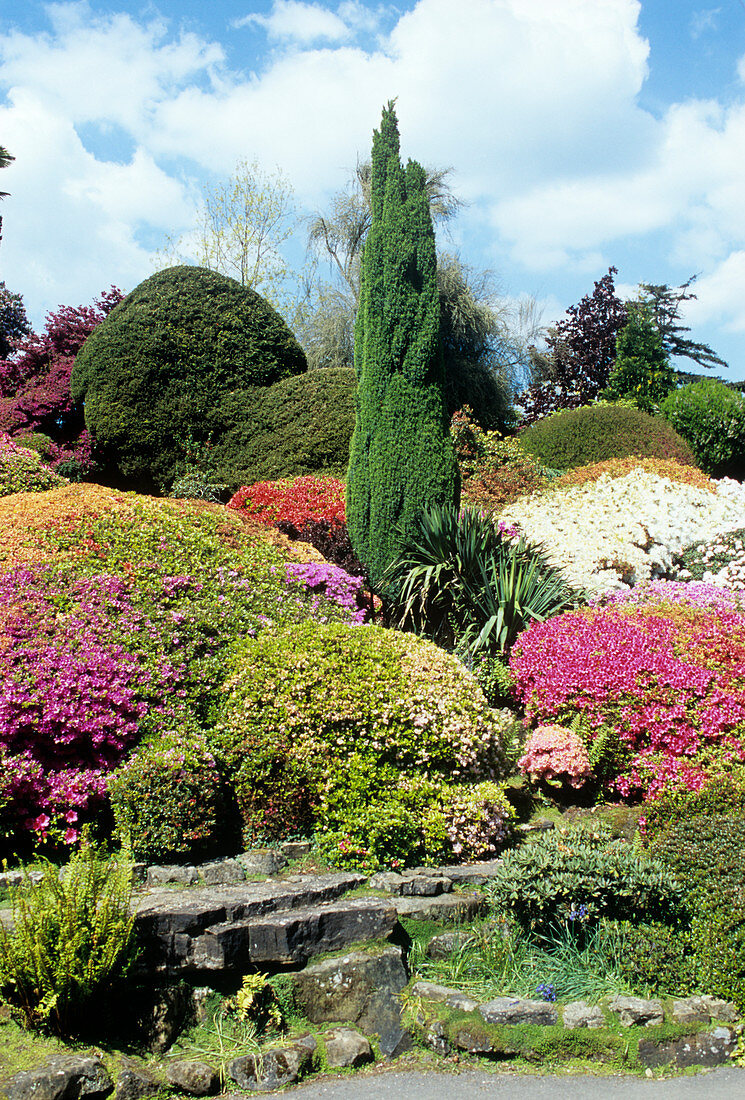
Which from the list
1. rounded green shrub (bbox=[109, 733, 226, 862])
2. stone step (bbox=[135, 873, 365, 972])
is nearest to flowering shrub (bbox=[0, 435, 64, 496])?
rounded green shrub (bbox=[109, 733, 226, 862])

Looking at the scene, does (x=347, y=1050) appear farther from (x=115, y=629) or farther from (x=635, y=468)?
(x=635, y=468)

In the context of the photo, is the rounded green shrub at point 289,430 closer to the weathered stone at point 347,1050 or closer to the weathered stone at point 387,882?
the weathered stone at point 387,882

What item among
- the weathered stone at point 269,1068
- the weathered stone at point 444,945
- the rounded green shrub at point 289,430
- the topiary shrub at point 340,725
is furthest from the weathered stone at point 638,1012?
the rounded green shrub at point 289,430

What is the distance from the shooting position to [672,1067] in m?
3.74

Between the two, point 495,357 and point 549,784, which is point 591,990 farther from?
point 495,357

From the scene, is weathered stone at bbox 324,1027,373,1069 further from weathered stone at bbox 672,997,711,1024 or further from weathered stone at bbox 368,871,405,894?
weathered stone at bbox 672,997,711,1024

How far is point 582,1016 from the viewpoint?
389cm

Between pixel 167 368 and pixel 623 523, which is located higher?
pixel 167 368

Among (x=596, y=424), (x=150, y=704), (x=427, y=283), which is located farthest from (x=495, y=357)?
(x=150, y=704)

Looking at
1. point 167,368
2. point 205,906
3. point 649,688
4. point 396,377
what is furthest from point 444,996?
point 167,368

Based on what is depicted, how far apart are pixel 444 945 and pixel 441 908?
18cm

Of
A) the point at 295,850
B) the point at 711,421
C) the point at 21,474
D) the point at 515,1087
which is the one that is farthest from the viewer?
the point at 711,421

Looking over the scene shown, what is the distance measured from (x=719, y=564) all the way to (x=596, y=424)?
575 centimetres

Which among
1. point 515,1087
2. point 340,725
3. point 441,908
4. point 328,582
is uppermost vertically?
point 328,582
